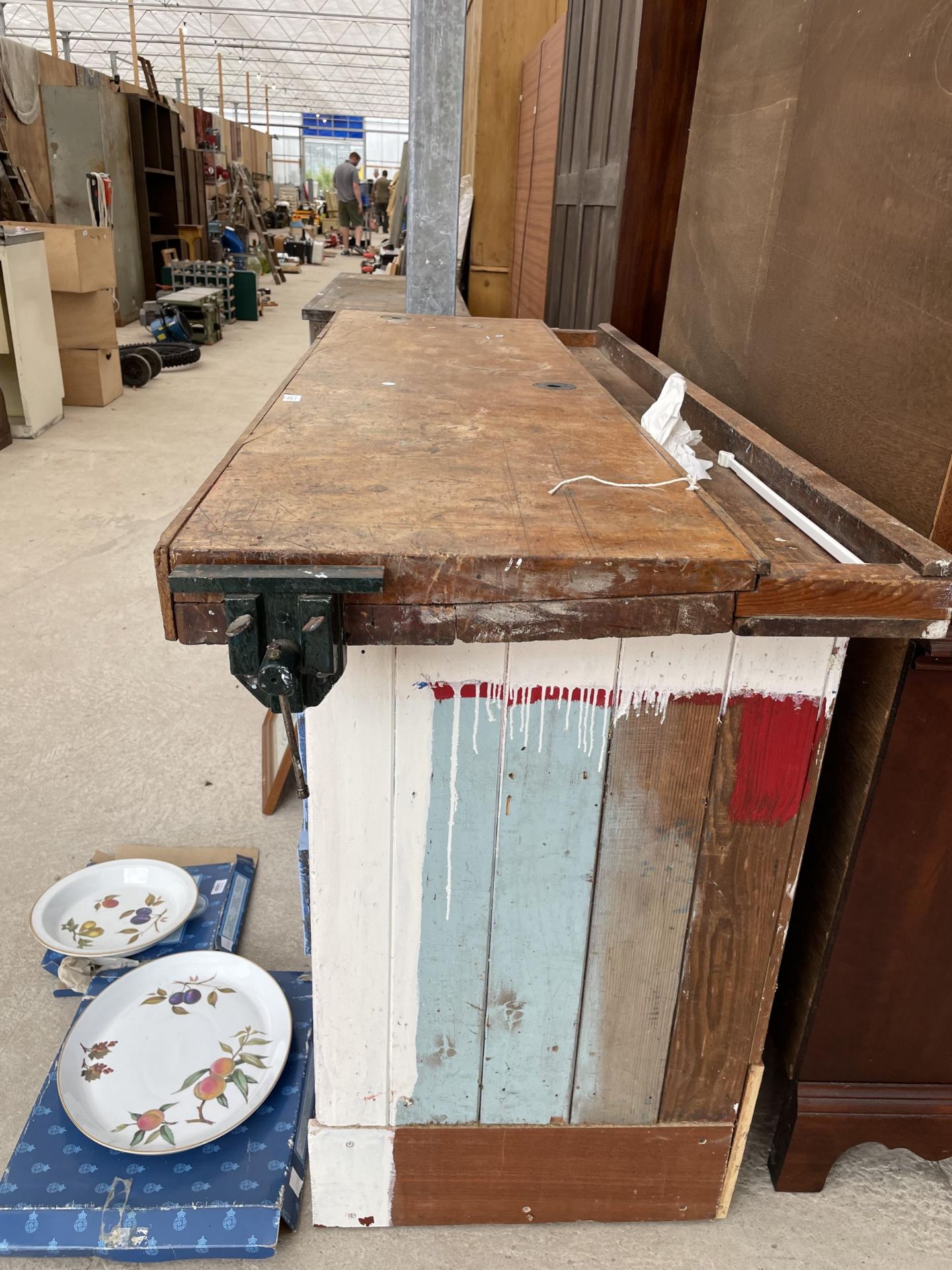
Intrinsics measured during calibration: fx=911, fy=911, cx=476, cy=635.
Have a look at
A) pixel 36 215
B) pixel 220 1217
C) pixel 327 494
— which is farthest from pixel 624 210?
pixel 36 215

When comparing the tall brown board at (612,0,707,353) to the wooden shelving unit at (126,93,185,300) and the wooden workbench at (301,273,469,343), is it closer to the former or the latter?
the wooden workbench at (301,273,469,343)

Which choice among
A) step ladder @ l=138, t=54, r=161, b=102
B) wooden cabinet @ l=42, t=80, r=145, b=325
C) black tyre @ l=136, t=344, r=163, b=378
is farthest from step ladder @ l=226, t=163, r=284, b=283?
black tyre @ l=136, t=344, r=163, b=378

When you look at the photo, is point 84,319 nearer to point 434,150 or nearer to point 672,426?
point 434,150

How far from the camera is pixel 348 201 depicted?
16.6 metres

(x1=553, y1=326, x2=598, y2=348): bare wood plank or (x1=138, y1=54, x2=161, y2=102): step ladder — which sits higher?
(x1=138, y1=54, x2=161, y2=102): step ladder

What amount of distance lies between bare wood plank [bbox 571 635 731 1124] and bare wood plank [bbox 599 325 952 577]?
190 mm

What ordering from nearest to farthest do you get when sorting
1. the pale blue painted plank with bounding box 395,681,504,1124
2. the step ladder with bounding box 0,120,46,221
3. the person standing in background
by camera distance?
the pale blue painted plank with bounding box 395,681,504,1124 < the step ladder with bounding box 0,120,46,221 < the person standing in background

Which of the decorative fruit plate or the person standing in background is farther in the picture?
the person standing in background

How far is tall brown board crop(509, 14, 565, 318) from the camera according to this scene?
3207 millimetres

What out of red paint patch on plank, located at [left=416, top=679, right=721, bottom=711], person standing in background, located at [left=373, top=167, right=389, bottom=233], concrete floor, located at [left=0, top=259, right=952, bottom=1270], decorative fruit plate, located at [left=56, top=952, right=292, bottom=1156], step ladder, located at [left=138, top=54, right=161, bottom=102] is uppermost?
step ladder, located at [left=138, top=54, right=161, bottom=102]

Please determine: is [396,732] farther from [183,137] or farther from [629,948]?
[183,137]

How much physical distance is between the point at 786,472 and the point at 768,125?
0.75m

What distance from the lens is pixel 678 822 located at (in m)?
1.07

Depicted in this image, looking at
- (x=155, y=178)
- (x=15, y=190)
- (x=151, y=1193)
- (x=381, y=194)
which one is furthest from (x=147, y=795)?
(x=381, y=194)
